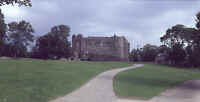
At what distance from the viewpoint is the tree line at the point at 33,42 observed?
231ft

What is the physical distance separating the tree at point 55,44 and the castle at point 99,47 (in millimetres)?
7397

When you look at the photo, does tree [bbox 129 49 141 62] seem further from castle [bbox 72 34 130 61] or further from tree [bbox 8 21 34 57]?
tree [bbox 8 21 34 57]

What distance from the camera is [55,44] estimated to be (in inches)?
3000

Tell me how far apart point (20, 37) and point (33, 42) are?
4821mm

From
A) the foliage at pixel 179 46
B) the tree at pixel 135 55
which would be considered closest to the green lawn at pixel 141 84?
the foliage at pixel 179 46

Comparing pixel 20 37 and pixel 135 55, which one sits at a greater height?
pixel 20 37

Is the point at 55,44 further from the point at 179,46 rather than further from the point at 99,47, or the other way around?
the point at 179,46

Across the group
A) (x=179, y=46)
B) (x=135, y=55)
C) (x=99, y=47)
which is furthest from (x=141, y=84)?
(x=135, y=55)

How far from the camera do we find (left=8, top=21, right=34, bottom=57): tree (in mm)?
70438

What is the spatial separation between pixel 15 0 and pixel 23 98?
5.07 metres

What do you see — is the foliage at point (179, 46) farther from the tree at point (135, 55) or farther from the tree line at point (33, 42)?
the tree line at point (33, 42)

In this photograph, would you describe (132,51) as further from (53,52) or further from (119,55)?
(53,52)

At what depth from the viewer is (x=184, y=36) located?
71188 mm

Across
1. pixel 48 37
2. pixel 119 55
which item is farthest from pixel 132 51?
Result: pixel 48 37
